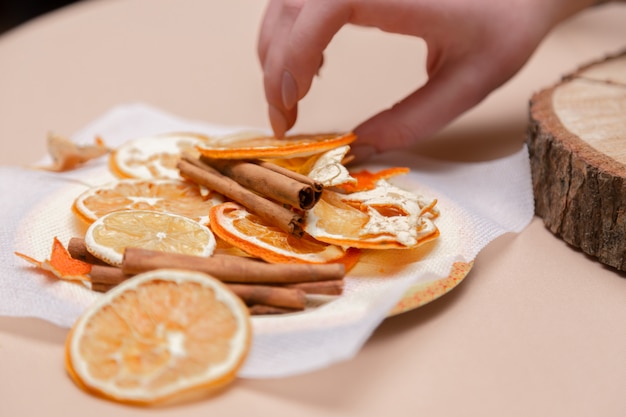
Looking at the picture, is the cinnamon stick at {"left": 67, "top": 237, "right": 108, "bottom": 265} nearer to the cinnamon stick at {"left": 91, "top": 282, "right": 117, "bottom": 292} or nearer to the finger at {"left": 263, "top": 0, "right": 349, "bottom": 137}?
the cinnamon stick at {"left": 91, "top": 282, "right": 117, "bottom": 292}

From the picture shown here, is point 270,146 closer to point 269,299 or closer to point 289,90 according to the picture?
point 289,90

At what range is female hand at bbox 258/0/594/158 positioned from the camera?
5.36 ft

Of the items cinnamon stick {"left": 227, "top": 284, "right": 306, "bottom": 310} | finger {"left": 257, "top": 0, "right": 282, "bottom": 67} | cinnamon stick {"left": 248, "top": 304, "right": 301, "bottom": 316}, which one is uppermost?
finger {"left": 257, "top": 0, "right": 282, "bottom": 67}

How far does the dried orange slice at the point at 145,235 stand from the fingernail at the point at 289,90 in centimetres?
42

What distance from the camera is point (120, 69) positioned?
264cm

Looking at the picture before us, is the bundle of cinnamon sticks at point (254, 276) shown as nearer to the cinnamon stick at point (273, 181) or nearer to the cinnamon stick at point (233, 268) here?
the cinnamon stick at point (233, 268)

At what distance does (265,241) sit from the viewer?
1397 mm

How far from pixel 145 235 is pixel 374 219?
444 millimetres

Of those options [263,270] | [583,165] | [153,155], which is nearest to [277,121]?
[153,155]

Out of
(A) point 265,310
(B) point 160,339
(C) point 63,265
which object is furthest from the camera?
(C) point 63,265

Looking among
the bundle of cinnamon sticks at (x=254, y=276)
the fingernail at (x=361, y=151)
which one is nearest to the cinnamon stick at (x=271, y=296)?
the bundle of cinnamon sticks at (x=254, y=276)

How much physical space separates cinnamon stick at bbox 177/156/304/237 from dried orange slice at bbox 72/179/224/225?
3cm

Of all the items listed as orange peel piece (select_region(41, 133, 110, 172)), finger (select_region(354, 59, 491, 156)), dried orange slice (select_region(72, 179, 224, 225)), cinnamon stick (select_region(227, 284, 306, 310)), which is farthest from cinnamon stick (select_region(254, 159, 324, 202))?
orange peel piece (select_region(41, 133, 110, 172))

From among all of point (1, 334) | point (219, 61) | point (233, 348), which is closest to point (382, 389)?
point (233, 348)
